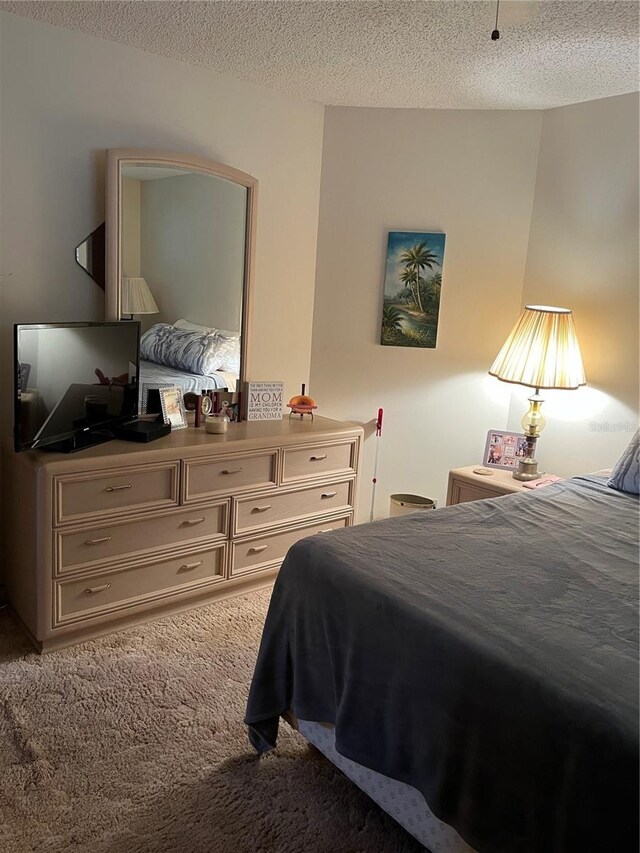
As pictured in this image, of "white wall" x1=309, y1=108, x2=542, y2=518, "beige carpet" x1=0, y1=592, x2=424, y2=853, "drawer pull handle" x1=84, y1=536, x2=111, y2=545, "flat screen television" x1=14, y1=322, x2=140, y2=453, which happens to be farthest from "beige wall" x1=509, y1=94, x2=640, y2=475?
"drawer pull handle" x1=84, y1=536, x2=111, y2=545

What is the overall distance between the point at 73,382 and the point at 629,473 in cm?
223

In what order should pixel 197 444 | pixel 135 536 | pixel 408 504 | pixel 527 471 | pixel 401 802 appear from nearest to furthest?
1. pixel 401 802
2. pixel 135 536
3. pixel 197 444
4. pixel 527 471
5. pixel 408 504

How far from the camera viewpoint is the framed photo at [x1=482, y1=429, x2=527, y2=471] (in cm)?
340

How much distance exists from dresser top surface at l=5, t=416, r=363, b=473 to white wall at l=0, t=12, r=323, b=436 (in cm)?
47

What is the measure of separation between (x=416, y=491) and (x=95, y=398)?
1.95 metres

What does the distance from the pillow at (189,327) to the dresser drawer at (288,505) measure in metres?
0.84

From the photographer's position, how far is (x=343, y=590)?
5.85 ft

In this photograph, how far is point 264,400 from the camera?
10.9 ft

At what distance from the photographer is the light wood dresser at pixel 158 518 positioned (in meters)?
2.46

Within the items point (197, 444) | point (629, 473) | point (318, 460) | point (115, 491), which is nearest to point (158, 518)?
point (115, 491)

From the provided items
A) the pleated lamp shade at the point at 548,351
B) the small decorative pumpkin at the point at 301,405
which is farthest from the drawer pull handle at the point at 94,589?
the pleated lamp shade at the point at 548,351

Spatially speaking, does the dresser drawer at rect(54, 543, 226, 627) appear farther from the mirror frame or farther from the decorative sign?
the mirror frame

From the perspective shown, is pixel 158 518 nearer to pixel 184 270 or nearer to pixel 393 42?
pixel 184 270

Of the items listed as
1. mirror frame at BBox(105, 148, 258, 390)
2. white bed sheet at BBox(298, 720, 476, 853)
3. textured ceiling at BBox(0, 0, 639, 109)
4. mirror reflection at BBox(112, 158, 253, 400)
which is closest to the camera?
white bed sheet at BBox(298, 720, 476, 853)
